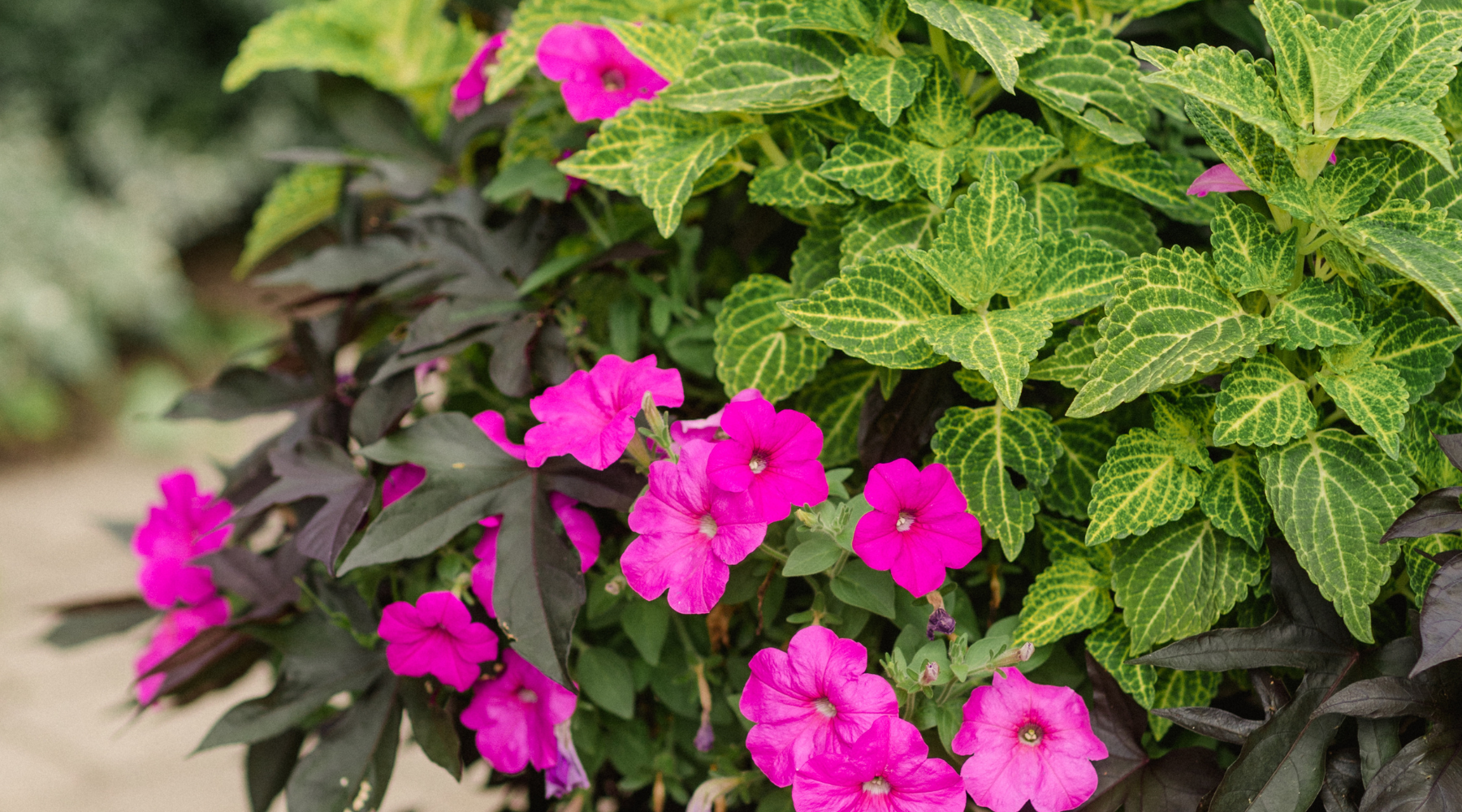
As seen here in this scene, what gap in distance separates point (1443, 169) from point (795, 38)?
47 cm

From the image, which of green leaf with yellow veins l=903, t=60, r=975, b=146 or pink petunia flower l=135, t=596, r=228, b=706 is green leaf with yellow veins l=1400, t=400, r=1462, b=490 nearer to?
green leaf with yellow veins l=903, t=60, r=975, b=146

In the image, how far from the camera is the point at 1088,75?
786mm

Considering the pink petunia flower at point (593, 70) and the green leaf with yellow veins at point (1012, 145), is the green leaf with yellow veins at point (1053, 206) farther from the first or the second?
the pink petunia flower at point (593, 70)

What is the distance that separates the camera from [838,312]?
0.69 m

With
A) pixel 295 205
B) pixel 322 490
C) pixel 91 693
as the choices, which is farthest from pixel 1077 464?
pixel 91 693

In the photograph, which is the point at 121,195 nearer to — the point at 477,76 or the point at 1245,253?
the point at 477,76

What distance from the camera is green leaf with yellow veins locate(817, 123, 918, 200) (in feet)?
2.50

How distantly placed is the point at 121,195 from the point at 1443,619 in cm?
548

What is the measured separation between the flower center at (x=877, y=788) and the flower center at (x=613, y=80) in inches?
23.8

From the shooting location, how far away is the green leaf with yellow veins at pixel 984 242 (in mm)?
705

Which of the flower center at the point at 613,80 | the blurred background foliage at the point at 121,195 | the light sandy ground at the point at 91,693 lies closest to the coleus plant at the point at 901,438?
the flower center at the point at 613,80

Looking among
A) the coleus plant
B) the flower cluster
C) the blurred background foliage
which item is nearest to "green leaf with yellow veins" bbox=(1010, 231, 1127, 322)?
the coleus plant

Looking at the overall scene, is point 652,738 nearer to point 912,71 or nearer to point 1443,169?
point 912,71

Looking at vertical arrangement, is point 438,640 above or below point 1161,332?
below
